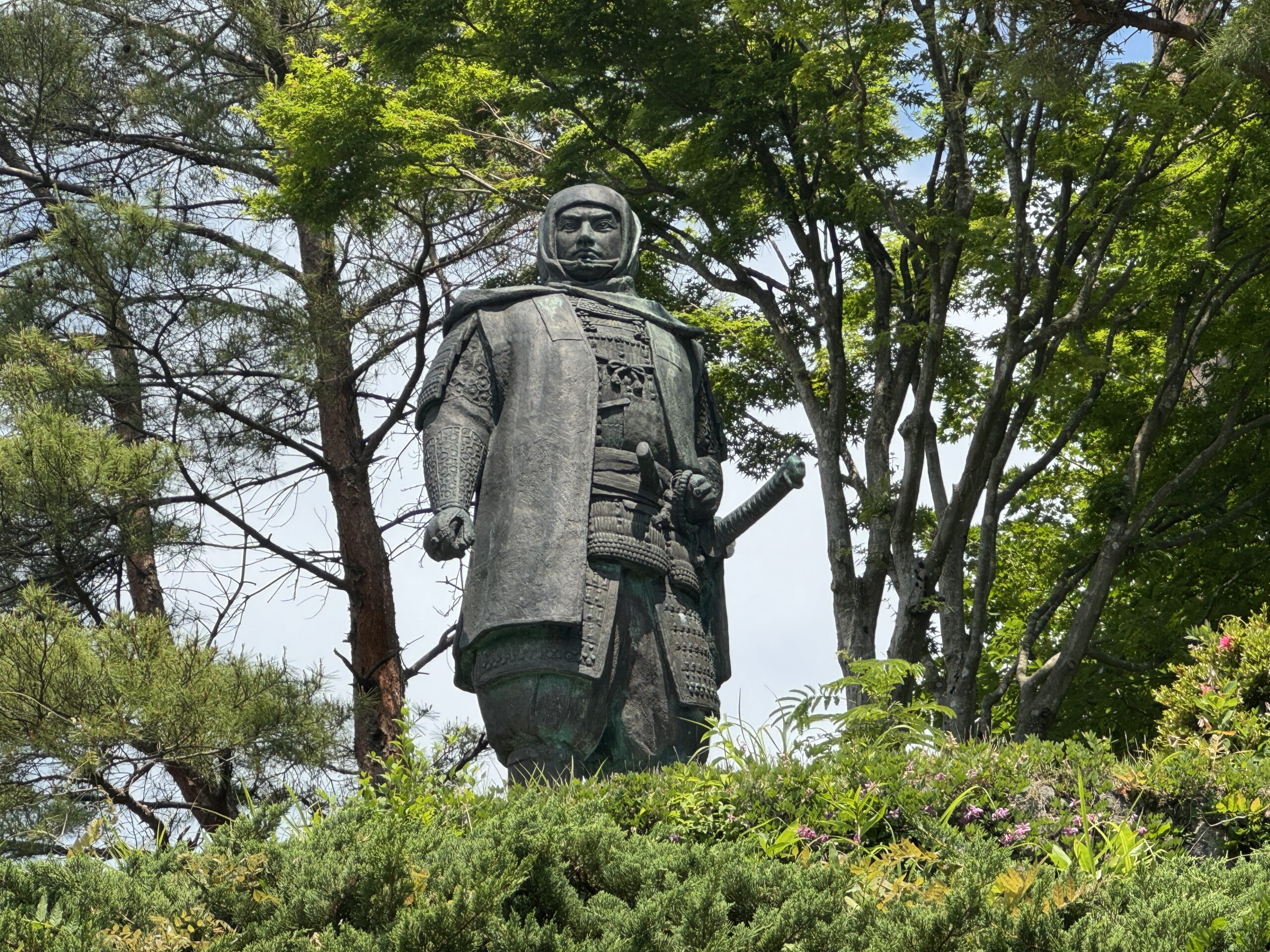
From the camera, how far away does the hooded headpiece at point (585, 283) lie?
7184 millimetres

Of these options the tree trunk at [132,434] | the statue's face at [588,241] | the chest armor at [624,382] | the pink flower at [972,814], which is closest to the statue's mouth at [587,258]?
the statue's face at [588,241]

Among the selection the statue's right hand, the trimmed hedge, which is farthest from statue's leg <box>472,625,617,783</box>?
the trimmed hedge

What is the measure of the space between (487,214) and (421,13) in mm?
4089

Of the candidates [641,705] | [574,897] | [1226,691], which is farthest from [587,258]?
[574,897]

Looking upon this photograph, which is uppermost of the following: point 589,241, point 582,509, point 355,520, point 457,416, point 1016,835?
point 355,520

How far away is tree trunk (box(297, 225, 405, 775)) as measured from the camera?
15.7 meters

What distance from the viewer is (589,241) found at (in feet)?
24.0

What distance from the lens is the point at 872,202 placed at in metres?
12.2

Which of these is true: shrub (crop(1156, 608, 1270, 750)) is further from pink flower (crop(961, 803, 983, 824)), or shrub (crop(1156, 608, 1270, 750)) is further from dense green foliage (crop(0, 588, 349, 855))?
dense green foliage (crop(0, 588, 349, 855))

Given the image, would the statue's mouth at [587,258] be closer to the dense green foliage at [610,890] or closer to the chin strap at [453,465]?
the chin strap at [453,465]

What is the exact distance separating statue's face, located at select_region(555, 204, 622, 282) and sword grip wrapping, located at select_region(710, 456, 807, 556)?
46.7 inches

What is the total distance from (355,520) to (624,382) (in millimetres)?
10212

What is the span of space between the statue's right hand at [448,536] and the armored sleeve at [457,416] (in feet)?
0.23

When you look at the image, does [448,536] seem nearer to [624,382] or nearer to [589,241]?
[624,382]
